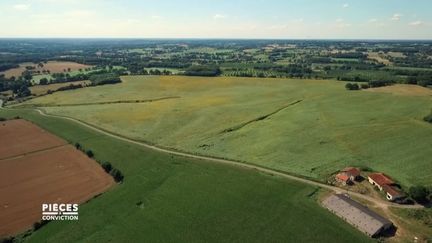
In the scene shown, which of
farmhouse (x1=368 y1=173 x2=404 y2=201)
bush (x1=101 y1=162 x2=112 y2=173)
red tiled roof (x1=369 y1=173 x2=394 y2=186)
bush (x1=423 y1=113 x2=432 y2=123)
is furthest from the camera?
bush (x1=423 y1=113 x2=432 y2=123)

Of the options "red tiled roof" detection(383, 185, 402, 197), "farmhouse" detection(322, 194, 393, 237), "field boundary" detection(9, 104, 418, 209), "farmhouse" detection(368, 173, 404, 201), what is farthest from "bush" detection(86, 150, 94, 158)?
"red tiled roof" detection(383, 185, 402, 197)

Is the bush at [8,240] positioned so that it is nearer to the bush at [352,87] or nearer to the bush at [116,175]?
the bush at [116,175]

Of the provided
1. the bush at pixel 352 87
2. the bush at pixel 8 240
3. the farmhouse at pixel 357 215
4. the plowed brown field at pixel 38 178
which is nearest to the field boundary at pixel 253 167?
the farmhouse at pixel 357 215

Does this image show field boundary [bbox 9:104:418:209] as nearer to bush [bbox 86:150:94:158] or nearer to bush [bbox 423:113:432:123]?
bush [bbox 86:150:94:158]

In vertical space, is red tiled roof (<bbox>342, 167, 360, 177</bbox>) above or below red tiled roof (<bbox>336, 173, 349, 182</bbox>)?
above

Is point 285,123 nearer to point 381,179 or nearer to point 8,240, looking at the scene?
point 381,179

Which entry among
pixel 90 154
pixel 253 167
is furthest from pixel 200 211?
pixel 90 154

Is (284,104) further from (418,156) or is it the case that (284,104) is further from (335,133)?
(418,156)
